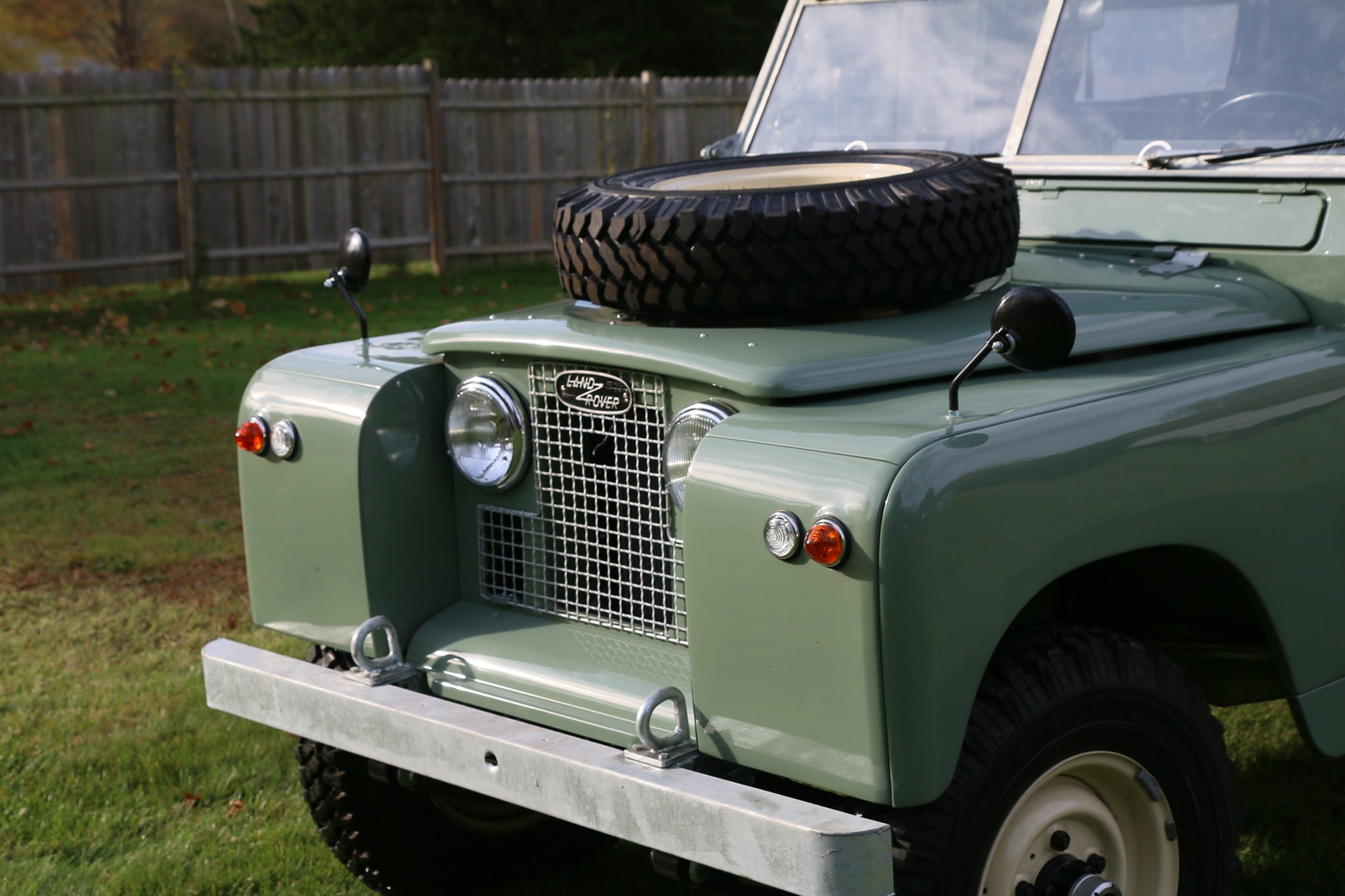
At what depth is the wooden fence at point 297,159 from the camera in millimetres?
12750

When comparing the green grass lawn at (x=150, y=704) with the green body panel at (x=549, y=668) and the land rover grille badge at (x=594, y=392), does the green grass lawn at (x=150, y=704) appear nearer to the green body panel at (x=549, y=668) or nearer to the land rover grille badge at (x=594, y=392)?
the green body panel at (x=549, y=668)

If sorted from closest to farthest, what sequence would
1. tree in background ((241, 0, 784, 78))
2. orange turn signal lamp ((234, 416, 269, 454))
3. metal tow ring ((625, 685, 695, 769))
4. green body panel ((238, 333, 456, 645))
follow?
metal tow ring ((625, 685, 695, 769)), green body panel ((238, 333, 456, 645)), orange turn signal lamp ((234, 416, 269, 454)), tree in background ((241, 0, 784, 78))

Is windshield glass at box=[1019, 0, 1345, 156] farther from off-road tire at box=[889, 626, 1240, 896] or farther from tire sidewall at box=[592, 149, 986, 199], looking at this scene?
off-road tire at box=[889, 626, 1240, 896]

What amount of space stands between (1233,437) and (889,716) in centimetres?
90

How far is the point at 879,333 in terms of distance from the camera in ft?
9.00

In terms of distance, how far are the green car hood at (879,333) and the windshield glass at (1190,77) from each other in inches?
16.3

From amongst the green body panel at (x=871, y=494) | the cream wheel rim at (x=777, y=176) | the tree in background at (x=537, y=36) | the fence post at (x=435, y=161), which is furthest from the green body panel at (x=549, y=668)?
the tree in background at (x=537, y=36)

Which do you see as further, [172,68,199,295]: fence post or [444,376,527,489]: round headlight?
[172,68,199,295]: fence post

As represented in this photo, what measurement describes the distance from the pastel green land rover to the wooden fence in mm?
10473

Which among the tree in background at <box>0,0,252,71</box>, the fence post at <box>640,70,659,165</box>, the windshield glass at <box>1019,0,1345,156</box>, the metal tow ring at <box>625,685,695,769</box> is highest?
the tree in background at <box>0,0,252,71</box>

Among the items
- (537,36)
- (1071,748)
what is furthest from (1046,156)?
(537,36)

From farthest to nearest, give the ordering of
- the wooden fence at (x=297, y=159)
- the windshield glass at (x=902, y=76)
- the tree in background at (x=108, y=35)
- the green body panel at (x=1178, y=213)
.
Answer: the tree in background at (x=108, y=35) → the wooden fence at (x=297, y=159) → the windshield glass at (x=902, y=76) → the green body panel at (x=1178, y=213)

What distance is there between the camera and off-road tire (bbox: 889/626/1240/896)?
225cm

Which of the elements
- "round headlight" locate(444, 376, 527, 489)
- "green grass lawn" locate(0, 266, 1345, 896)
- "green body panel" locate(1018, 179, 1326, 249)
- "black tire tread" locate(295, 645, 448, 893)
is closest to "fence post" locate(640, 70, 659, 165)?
"green grass lawn" locate(0, 266, 1345, 896)
